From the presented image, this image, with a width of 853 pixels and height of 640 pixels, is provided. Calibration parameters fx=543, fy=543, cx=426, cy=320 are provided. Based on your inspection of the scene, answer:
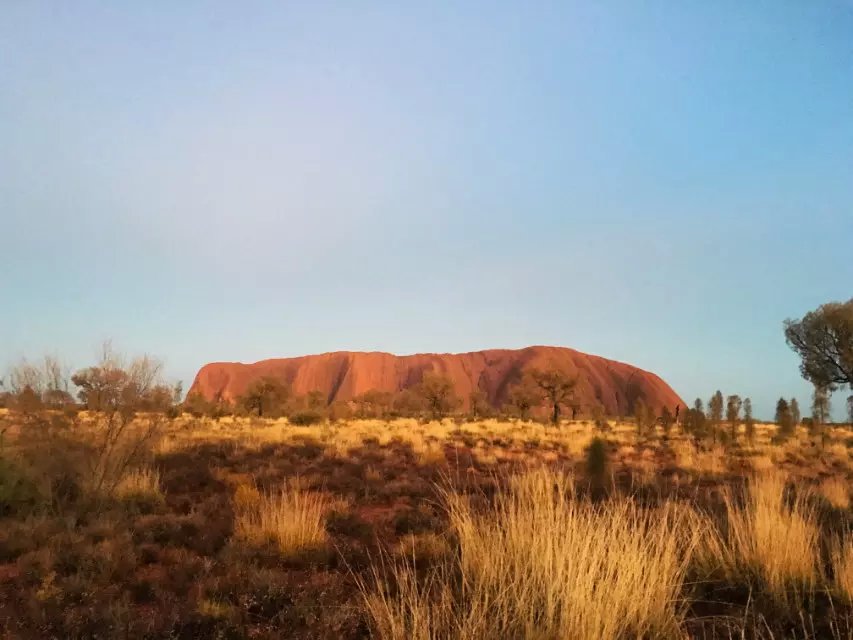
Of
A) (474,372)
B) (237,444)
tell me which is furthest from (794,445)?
(474,372)

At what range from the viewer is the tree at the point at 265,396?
160ft

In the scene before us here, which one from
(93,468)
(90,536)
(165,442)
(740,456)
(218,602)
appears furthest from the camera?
(740,456)

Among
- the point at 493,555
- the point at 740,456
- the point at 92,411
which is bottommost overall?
the point at 740,456

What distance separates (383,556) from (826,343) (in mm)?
31414

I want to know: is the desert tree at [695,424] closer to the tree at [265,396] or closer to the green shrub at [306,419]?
the green shrub at [306,419]

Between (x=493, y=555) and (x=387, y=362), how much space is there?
150m

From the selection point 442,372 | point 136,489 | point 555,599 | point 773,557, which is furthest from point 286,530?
point 442,372

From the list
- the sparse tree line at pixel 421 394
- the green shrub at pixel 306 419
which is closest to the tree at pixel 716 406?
the sparse tree line at pixel 421 394

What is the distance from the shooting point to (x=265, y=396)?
160 ft

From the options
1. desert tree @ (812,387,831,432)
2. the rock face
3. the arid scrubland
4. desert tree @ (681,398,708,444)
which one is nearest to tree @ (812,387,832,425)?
desert tree @ (812,387,831,432)

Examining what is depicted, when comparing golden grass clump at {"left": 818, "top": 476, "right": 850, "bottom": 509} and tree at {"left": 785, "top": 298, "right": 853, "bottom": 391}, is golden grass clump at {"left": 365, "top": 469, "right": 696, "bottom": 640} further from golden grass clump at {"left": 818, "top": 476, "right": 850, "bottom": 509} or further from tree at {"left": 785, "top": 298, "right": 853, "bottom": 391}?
tree at {"left": 785, "top": 298, "right": 853, "bottom": 391}

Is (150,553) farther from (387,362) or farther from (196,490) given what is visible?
(387,362)

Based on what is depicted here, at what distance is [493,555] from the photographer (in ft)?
14.4

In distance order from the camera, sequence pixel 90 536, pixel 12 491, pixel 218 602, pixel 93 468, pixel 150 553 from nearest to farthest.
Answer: pixel 218 602 < pixel 150 553 < pixel 90 536 < pixel 12 491 < pixel 93 468
